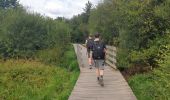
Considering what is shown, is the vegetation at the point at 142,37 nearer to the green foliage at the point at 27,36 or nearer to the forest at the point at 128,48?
the forest at the point at 128,48

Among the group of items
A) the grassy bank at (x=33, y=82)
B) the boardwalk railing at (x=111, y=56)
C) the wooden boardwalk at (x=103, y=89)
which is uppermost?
the boardwalk railing at (x=111, y=56)

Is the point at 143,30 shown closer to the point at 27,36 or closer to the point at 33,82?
the point at 33,82

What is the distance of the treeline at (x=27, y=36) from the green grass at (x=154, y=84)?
17.2 m

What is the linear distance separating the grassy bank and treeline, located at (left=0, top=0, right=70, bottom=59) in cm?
827

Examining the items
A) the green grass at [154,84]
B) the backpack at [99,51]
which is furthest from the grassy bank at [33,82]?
the green grass at [154,84]

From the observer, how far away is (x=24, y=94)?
15078 millimetres

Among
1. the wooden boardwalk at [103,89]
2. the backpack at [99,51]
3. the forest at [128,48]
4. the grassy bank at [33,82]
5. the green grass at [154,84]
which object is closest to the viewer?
the green grass at [154,84]

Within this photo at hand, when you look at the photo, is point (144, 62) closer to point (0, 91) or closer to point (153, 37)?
point (153, 37)

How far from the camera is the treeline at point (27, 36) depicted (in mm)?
33062

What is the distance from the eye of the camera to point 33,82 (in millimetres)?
18578

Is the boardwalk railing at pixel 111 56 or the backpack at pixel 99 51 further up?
the backpack at pixel 99 51

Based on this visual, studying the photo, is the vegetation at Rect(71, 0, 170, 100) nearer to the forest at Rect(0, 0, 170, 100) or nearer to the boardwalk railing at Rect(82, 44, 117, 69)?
the forest at Rect(0, 0, 170, 100)

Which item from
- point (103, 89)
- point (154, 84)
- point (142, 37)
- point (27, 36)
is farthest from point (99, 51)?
point (27, 36)

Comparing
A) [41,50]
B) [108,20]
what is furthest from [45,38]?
[108,20]
